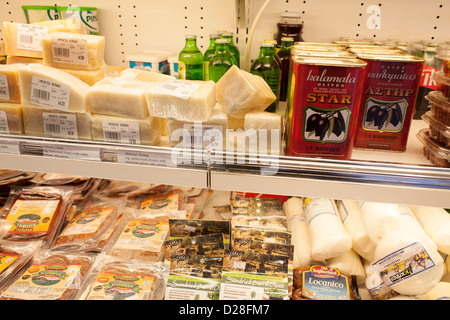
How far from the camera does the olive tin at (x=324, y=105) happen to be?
35.3 inches

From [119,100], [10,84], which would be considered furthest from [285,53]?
[10,84]

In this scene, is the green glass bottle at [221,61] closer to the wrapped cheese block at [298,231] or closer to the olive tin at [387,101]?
the olive tin at [387,101]

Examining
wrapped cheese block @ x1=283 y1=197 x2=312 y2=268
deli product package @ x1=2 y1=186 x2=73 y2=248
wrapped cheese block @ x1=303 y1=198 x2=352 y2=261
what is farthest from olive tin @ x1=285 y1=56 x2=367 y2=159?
deli product package @ x1=2 y1=186 x2=73 y2=248

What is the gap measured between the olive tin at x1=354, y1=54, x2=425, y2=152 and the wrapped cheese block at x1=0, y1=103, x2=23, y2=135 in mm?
1083

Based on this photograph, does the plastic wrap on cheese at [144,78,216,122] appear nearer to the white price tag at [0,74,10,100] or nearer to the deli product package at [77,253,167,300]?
the white price tag at [0,74,10,100]

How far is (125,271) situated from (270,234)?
59 centimetres

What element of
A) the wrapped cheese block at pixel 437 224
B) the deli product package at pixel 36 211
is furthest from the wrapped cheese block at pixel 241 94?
the deli product package at pixel 36 211

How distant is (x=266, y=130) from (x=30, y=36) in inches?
37.0

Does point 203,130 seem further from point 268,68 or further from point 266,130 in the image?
point 268,68

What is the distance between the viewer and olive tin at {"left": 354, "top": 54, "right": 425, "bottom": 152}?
3.15 ft

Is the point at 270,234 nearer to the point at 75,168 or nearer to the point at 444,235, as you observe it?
the point at 444,235

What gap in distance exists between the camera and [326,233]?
134cm

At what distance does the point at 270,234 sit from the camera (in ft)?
4.41
